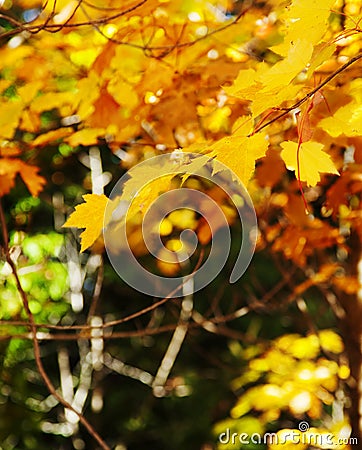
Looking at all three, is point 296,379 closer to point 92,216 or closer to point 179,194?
point 179,194

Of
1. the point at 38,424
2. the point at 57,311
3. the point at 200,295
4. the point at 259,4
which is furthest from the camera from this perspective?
the point at 200,295

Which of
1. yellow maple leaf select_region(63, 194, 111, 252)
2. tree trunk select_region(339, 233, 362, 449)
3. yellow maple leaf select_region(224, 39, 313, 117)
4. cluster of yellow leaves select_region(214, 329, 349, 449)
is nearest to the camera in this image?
yellow maple leaf select_region(224, 39, 313, 117)

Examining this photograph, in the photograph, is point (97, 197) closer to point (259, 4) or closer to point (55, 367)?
point (259, 4)

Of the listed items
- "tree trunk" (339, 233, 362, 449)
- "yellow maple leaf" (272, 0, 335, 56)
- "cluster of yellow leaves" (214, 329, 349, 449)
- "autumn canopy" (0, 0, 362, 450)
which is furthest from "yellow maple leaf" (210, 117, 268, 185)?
"cluster of yellow leaves" (214, 329, 349, 449)

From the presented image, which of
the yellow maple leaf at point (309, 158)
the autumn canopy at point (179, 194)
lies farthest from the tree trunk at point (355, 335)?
the yellow maple leaf at point (309, 158)

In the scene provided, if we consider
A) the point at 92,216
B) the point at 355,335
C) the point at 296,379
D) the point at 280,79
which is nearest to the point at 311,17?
the point at 280,79

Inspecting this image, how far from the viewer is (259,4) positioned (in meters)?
1.53

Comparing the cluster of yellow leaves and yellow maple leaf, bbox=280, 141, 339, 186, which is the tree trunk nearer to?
the cluster of yellow leaves

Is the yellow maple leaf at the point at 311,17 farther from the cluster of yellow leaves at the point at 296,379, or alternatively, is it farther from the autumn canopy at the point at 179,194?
the cluster of yellow leaves at the point at 296,379

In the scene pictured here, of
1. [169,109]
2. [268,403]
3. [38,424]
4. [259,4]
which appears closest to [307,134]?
[169,109]

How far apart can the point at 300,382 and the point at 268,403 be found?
0.41ft

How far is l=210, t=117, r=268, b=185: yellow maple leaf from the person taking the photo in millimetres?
629

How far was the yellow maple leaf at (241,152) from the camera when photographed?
0.63m

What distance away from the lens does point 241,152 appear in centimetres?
64
